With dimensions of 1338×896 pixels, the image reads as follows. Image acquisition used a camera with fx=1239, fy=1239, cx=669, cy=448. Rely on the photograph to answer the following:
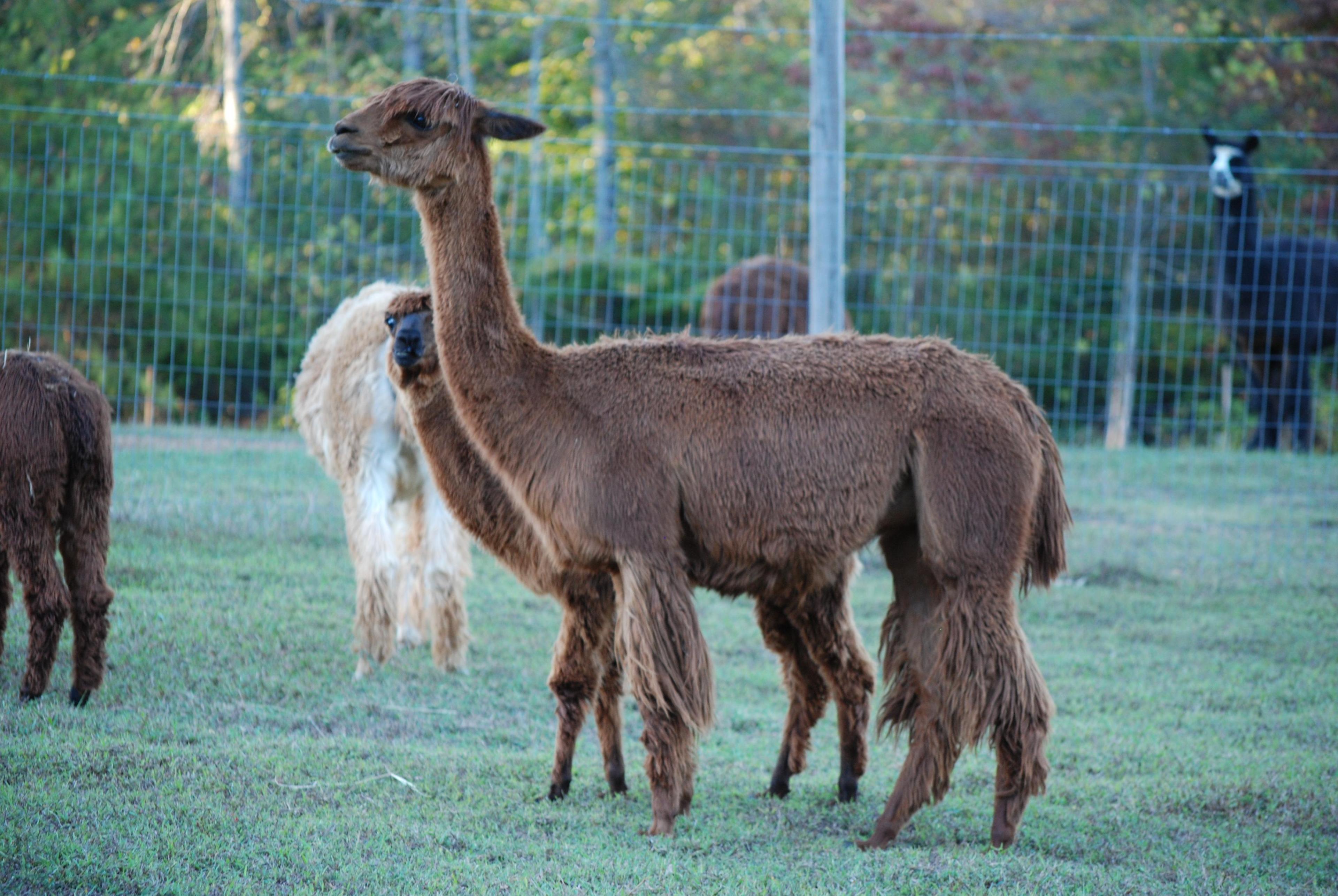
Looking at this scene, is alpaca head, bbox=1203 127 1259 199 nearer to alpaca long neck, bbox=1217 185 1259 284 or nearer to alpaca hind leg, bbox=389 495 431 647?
alpaca long neck, bbox=1217 185 1259 284

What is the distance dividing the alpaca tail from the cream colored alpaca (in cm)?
292

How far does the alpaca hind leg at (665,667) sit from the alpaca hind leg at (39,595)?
2.19 metres

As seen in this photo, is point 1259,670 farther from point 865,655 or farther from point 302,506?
point 302,506

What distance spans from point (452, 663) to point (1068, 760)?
2.90 metres

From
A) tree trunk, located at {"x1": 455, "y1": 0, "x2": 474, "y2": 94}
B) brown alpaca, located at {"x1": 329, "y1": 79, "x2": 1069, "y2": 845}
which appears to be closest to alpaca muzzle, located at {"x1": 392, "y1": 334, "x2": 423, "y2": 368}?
brown alpaca, located at {"x1": 329, "y1": 79, "x2": 1069, "y2": 845}

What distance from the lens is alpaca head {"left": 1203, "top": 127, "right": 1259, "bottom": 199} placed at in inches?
427

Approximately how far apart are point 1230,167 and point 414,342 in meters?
9.09

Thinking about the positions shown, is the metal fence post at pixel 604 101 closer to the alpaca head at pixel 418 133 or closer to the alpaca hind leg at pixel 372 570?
the alpaca hind leg at pixel 372 570

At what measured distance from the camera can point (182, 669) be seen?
5555 millimetres

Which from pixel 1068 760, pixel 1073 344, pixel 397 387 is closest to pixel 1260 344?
pixel 1073 344

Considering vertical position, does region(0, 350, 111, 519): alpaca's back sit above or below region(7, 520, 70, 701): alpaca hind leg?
above

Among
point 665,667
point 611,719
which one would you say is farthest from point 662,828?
point 611,719

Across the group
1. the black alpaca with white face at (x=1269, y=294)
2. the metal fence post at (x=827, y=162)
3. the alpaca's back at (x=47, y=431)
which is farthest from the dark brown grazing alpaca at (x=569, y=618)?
the black alpaca with white face at (x=1269, y=294)

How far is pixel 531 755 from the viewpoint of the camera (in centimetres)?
495
